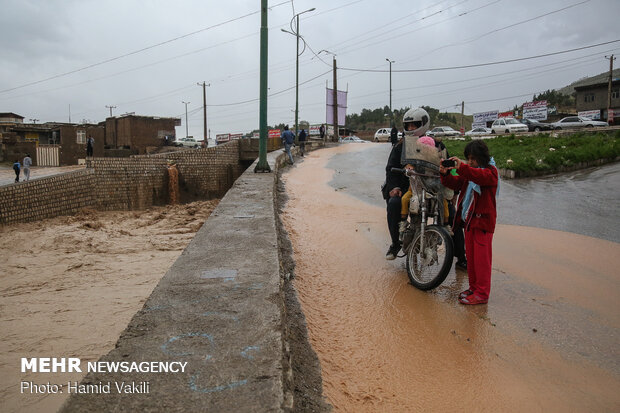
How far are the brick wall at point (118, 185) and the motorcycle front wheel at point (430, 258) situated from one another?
39.3 feet

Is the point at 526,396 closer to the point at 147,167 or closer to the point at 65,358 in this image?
the point at 65,358

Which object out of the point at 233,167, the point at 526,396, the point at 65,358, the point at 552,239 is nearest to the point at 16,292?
the point at 65,358

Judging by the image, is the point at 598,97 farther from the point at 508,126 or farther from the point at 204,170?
the point at 204,170

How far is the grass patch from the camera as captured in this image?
12.3m

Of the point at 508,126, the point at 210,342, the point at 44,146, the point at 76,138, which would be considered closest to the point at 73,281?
the point at 210,342

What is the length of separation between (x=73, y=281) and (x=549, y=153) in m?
13.9

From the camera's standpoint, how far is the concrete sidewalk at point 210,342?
1.75 m

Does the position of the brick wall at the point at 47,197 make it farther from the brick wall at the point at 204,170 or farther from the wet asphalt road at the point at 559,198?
the wet asphalt road at the point at 559,198

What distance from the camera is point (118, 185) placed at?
15414 mm

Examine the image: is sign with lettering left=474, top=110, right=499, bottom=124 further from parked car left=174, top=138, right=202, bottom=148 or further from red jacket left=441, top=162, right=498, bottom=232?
red jacket left=441, top=162, right=498, bottom=232

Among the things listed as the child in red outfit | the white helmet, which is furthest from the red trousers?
the white helmet

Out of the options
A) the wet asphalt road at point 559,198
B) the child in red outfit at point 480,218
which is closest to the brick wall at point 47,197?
the wet asphalt road at point 559,198

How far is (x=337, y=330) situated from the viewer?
3213 mm

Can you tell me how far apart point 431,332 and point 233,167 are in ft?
64.6
